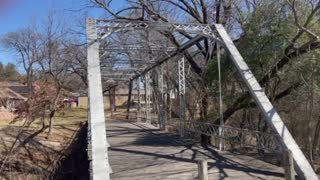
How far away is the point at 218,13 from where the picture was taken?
2255 cm

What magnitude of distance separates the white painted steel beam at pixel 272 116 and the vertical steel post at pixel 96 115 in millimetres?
4602

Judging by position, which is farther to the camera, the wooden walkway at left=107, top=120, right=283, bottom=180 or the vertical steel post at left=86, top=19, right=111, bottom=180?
the wooden walkway at left=107, top=120, right=283, bottom=180

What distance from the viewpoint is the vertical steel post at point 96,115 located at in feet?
35.8

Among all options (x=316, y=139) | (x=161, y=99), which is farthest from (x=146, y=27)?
(x=161, y=99)

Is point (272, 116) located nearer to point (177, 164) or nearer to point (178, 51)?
point (177, 164)

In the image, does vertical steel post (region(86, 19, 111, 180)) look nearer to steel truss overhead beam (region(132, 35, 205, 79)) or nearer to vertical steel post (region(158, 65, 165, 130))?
steel truss overhead beam (region(132, 35, 205, 79))

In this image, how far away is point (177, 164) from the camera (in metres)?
12.7

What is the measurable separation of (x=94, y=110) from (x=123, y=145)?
5.08m

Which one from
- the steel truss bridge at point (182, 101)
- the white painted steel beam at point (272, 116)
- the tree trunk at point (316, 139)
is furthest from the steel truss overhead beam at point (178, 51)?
the tree trunk at point (316, 139)

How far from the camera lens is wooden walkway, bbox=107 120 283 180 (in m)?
11.1

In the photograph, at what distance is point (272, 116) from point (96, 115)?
5219 mm

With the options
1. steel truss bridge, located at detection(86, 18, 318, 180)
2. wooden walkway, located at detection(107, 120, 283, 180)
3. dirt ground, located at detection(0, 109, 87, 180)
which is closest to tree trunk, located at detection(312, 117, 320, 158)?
steel truss bridge, located at detection(86, 18, 318, 180)

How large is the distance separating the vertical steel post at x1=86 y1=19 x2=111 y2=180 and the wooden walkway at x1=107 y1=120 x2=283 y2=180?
50 cm

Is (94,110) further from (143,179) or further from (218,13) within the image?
(218,13)
